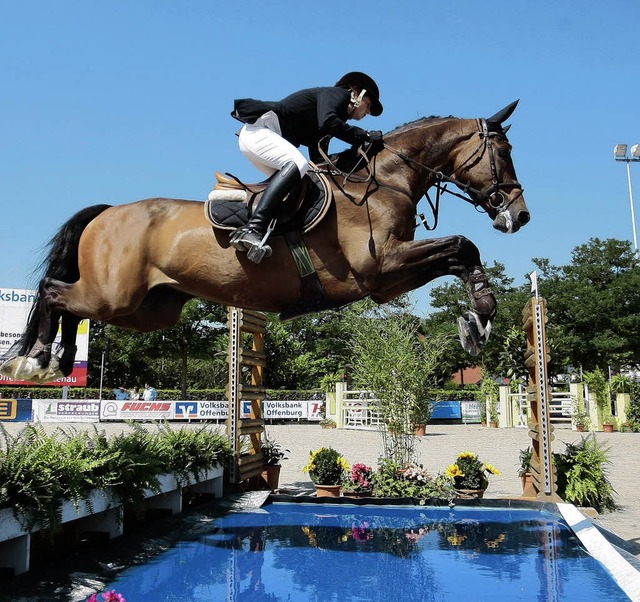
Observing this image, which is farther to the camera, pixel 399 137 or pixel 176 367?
pixel 176 367

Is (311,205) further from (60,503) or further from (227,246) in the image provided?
(60,503)

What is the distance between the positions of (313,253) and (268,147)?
76cm

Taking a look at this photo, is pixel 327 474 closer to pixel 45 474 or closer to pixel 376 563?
pixel 376 563

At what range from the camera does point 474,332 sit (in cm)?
392

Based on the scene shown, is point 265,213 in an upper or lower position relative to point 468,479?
upper

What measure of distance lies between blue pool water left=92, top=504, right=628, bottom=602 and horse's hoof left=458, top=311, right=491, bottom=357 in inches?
54.9

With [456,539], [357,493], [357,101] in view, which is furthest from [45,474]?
[357,493]

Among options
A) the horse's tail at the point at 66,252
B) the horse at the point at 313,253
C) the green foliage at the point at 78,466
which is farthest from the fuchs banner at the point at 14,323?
the horse at the point at 313,253

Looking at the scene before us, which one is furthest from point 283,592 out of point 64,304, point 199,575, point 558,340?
point 558,340

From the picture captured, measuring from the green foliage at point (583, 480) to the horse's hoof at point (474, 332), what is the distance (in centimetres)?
472

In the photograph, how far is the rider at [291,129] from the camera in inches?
160

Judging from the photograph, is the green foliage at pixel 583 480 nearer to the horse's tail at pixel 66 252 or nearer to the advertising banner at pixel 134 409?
the horse's tail at pixel 66 252

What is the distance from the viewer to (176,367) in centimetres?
5297

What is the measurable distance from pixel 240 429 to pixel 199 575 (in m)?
→ 3.47
